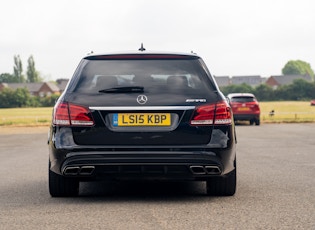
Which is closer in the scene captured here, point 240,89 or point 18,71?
point 240,89

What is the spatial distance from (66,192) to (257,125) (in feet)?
78.3

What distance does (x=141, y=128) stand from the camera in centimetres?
588

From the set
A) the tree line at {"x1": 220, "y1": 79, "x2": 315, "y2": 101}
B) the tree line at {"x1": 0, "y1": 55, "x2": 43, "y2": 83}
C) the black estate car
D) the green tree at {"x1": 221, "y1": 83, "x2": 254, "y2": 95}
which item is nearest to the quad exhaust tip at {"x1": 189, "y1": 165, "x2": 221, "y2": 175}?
the black estate car

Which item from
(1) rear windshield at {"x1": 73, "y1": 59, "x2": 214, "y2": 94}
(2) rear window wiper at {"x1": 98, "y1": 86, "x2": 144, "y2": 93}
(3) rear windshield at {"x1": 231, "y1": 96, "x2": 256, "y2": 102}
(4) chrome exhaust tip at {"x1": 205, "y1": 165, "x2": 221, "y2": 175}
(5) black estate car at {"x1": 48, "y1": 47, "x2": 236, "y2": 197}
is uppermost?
(1) rear windshield at {"x1": 73, "y1": 59, "x2": 214, "y2": 94}

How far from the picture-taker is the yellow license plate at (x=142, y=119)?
588 cm

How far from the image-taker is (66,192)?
6.52 m

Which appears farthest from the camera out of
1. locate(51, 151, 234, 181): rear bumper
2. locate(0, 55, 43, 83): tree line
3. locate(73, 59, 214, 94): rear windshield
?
locate(0, 55, 43, 83): tree line

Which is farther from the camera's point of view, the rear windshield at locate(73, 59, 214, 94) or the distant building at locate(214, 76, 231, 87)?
the distant building at locate(214, 76, 231, 87)

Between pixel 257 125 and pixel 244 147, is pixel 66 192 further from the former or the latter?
pixel 257 125

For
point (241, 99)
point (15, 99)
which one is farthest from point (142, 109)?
point (15, 99)

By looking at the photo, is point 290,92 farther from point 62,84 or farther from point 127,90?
point 62,84

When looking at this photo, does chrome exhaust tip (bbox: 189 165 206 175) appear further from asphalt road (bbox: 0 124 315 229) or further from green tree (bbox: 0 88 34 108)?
green tree (bbox: 0 88 34 108)

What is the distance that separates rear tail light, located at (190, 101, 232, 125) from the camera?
595 cm

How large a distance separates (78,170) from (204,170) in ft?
4.20
